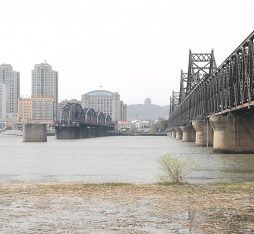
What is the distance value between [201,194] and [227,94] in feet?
190

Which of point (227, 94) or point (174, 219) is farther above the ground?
point (227, 94)

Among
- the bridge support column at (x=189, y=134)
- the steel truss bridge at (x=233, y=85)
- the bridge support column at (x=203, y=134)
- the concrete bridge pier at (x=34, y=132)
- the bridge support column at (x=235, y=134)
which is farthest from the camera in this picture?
the concrete bridge pier at (x=34, y=132)

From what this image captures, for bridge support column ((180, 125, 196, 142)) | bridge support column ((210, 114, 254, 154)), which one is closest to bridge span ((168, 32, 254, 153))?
bridge support column ((210, 114, 254, 154))

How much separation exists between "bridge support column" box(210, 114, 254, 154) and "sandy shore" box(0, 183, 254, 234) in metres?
49.6

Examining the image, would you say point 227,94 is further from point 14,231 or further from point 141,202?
point 14,231

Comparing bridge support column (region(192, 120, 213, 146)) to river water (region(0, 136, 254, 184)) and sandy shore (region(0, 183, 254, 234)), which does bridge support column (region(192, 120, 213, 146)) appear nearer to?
river water (region(0, 136, 254, 184))

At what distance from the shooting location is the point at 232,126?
78938 millimetres

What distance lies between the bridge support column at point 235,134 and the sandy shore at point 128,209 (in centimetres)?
4960

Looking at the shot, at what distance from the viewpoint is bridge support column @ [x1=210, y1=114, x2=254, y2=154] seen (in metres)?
77.5

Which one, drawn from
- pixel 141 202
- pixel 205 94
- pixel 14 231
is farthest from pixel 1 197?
pixel 205 94

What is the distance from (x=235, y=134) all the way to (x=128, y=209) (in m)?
58.9

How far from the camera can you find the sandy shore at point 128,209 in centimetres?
1769

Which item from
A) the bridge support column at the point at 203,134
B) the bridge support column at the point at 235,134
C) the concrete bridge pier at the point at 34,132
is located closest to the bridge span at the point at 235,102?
the bridge support column at the point at 235,134

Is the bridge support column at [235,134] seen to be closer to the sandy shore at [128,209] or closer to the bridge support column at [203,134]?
the bridge support column at [203,134]
